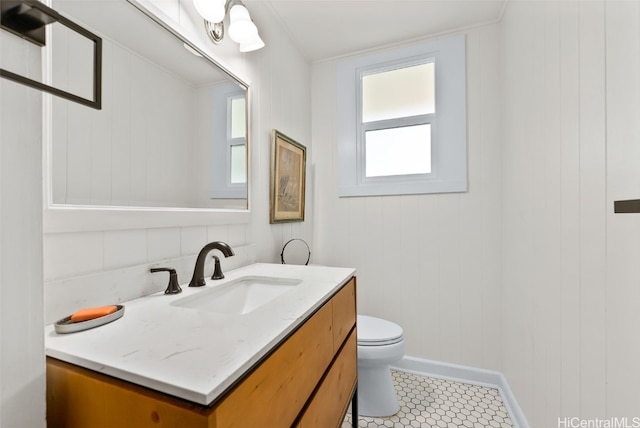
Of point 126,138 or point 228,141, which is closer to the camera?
point 126,138

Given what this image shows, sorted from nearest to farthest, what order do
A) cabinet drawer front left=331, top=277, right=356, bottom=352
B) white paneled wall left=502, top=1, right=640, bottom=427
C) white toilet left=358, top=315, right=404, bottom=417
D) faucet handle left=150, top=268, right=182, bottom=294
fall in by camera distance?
1. white paneled wall left=502, top=1, right=640, bottom=427
2. faucet handle left=150, top=268, right=182, bottom=294
3. cabinet drawer front left=331, top=277, right=356, bottom=352
4. white toilet left=358, top=315, right=404, bottom=417

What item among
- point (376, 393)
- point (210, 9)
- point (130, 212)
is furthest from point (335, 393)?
point (210, 9)

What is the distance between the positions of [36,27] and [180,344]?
24.5 inches

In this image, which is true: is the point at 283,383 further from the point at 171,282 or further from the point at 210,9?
the point at 210,9

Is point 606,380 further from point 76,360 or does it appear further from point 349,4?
point 349,4

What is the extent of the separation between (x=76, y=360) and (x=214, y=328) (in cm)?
24

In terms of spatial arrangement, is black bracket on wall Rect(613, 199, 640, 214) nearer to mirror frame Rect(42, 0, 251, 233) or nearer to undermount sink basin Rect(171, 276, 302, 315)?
undermount sink basin Rect(171, 276, 302, 315)

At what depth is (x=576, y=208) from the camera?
0.88 m

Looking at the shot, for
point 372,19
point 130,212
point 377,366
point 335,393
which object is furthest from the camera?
point 372,19

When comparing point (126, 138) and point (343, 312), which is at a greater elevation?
point (126, 138)

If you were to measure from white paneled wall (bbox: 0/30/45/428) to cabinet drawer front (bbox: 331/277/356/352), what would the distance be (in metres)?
0.73

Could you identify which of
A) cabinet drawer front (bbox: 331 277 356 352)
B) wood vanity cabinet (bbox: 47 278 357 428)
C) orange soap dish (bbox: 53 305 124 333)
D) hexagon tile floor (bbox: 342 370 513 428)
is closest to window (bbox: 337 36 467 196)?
cabinet drawer front (bbox: 331 277 356 352)

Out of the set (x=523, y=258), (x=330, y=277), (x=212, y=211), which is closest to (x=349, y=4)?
(x=212, y=211)

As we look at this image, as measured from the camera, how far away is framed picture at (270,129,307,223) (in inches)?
63.4
